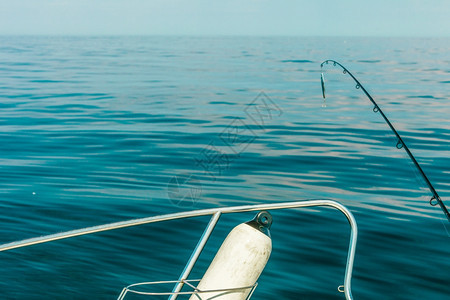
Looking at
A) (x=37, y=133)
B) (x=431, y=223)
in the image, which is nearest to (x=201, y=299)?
(x=431, y=223)

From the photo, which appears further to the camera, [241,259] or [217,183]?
[217,183]

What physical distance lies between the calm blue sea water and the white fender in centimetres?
226

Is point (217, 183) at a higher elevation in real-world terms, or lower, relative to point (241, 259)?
lower

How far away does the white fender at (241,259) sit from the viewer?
3123 millimetres

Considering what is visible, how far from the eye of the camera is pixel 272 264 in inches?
237

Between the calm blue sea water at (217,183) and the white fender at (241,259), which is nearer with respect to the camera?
the white fender at (241,259)

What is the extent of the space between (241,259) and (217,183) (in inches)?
250

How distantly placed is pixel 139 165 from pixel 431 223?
5406mm

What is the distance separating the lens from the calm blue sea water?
579 centimetres

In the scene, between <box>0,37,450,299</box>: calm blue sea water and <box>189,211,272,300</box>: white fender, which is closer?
<box>189,211,272,300</box>: white fender

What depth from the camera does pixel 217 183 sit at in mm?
9461

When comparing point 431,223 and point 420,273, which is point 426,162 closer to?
point 431,223

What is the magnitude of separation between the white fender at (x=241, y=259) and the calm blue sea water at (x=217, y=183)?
2.26 metres

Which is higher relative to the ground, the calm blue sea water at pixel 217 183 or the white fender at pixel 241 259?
the white fender at pixel 241 259
